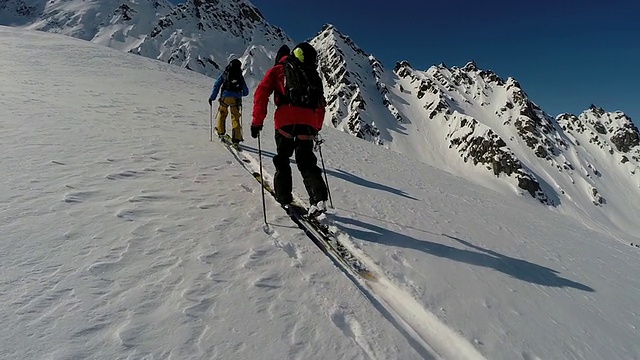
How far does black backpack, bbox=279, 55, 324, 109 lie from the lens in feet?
18.8

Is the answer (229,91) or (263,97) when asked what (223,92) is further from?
(263,97)

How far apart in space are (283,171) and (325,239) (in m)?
1.54

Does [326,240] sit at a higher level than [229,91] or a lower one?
lower

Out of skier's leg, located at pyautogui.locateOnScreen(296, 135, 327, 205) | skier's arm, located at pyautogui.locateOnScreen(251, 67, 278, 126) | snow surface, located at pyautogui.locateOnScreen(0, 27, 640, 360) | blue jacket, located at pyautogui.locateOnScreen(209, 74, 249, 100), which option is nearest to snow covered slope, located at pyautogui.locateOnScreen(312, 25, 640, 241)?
blue jacket, located at pyautogui.locateOnScreen(209, 74, 249, 100)

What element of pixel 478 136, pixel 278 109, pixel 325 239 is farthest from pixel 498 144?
pixel 325 239

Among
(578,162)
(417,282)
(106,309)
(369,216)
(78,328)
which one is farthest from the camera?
(578,162)

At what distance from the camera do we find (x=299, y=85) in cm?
573

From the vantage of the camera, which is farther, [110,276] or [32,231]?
[32,231]

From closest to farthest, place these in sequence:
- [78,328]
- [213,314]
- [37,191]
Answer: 1. [78,328]
2. [213,314]
3. [37,191]

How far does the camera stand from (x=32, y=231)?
384 cm

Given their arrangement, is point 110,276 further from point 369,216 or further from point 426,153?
point 426,153

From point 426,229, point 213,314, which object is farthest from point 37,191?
point 426,229

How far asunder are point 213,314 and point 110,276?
1050 millimetres

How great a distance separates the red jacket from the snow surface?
1428 millimetres
